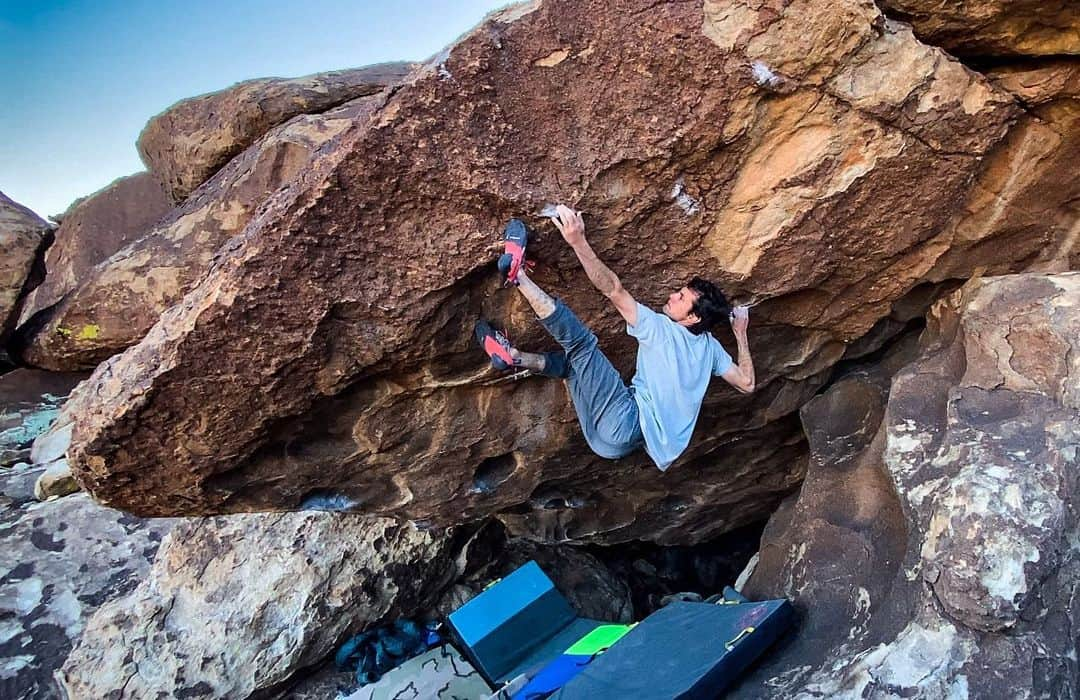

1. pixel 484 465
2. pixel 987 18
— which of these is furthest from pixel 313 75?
pixel 987 18

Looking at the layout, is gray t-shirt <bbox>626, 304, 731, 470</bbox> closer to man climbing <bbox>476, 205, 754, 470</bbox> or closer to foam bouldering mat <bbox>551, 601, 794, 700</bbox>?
man climbing <bbox>476, 205, 754, 470</bbox>

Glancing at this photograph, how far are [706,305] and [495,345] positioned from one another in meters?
0.93

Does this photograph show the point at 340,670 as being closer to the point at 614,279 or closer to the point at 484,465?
the point at 484,465

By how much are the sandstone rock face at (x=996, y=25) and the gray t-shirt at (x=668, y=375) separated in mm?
1487

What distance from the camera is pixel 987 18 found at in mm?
2908

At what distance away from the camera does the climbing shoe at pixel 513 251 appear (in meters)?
2.86

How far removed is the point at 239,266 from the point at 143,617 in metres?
3.01

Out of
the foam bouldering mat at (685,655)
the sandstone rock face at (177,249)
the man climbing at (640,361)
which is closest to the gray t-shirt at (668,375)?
the man climbing at (640,361)

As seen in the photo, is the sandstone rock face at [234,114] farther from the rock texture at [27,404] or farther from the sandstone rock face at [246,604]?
the sandstone rock face at [246,604]

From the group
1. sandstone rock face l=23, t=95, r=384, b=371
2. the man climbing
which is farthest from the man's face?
sandstone rock face l=23, t=95, r=384, b=371

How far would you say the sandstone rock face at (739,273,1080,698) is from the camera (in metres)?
2.56

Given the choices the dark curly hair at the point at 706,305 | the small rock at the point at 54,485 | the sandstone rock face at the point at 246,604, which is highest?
the small rock at the point at 54,485

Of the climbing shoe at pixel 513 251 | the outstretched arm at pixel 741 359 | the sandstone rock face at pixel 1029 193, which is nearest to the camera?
the climbing shoe at pixel 513 251

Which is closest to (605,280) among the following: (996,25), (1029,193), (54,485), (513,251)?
(513,251)
